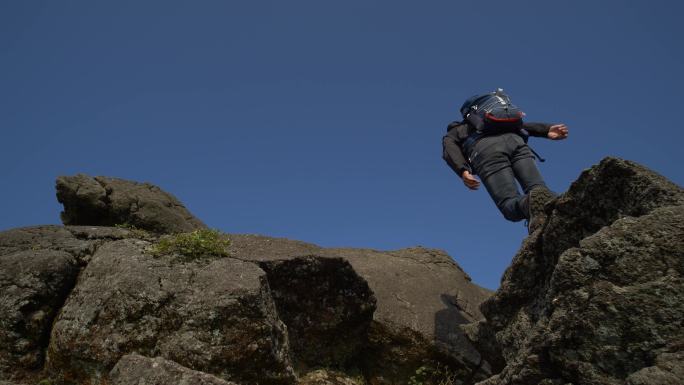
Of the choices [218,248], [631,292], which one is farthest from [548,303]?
[218,248]

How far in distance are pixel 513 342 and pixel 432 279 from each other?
20.4 ft

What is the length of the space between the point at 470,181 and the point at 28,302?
326 inches

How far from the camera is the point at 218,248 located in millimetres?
10156

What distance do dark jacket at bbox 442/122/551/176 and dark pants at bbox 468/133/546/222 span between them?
0.98ft

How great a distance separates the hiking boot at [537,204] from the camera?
8509 mm

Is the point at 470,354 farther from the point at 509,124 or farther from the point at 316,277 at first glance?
the point at 509,124

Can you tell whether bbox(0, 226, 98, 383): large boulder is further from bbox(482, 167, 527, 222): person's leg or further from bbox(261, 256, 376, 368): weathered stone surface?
bbox(482, 167, 527, 222): person's leg

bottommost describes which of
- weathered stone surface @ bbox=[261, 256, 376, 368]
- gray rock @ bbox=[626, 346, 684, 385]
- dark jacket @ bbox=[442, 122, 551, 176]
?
gray rock @ bbox=[626, 346, 684, 385]

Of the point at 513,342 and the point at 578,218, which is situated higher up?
the point at 578,218

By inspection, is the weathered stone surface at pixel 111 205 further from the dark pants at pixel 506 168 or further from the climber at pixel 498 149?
the dark pants at pixel 506 168

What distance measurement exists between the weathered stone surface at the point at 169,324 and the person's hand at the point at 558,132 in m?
7.10

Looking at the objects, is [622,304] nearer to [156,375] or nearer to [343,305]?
[156,375]

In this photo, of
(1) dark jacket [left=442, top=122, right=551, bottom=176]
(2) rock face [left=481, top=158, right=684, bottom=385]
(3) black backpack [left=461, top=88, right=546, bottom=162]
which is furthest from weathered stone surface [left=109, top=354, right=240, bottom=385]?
(3) black backpack [left=461, top=88, right=546, bottom=162]

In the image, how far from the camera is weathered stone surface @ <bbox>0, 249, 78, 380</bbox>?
27.9 ft
